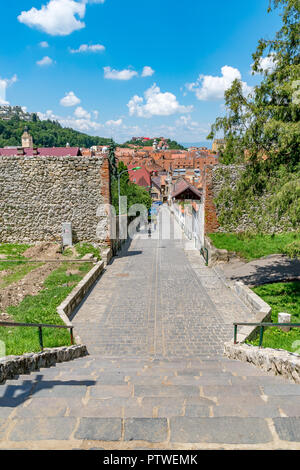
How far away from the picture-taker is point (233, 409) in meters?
3.54

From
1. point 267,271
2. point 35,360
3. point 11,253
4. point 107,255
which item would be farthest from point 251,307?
point 11,253

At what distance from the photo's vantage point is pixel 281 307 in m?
9.51

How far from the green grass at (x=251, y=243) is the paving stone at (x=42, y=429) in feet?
42.5

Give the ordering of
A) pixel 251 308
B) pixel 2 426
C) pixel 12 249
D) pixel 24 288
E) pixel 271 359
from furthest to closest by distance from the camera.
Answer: pixel 12 249 < pixel 24 288 < pixel 251 308 < pixel 271 359 < pixel 2 426

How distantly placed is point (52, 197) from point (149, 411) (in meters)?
15.2

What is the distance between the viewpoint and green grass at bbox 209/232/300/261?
15.7 m

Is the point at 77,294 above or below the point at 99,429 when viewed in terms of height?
below

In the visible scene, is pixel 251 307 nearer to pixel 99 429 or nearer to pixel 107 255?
pixel 99 429

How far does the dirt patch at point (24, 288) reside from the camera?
9641 millimetres

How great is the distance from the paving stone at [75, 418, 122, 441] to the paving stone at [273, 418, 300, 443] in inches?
58.8

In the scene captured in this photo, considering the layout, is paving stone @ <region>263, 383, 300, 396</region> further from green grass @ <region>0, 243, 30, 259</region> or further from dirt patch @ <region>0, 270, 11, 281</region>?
green grass @ <region>0, 243, 30, 259</region>

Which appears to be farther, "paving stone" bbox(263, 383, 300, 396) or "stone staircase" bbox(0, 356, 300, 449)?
"paving stone" bbox(263, 383, 300, 396)

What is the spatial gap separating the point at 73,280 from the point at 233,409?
939cm

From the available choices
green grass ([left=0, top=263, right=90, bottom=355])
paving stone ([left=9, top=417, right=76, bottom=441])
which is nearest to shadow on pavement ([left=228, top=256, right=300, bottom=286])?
green grass ([left=0, top=263, right=90, bottom=355])
